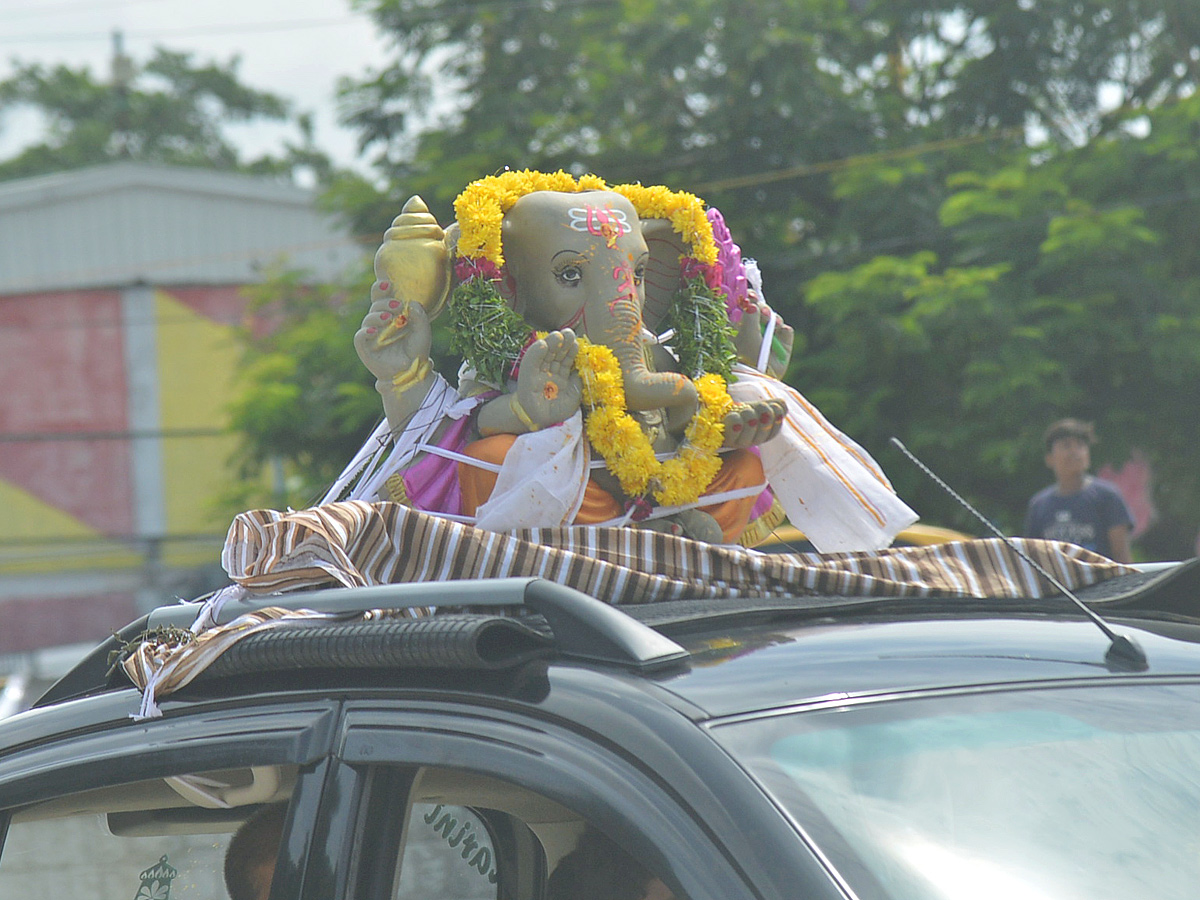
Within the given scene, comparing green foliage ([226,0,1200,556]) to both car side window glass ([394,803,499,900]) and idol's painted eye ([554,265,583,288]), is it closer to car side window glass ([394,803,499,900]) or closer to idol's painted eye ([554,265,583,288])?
idol's painted eye ([554,265,583,288])

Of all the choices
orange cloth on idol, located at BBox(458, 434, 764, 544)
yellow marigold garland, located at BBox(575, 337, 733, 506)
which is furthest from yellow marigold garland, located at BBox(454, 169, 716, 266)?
orange cloth on idol, located at BBox(458, 434, 764, 544)

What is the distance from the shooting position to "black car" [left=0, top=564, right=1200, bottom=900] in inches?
52.6

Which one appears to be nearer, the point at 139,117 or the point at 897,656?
the point at 897,656

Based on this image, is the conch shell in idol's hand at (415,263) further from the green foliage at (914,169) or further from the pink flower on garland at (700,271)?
the green foliage at (914,169)

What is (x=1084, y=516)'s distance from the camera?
23.7ft

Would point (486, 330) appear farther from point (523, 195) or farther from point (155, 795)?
point (155, 795)

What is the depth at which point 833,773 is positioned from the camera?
1375mm

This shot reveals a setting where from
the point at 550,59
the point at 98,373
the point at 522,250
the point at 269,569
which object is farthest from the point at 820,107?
the point at 98,373

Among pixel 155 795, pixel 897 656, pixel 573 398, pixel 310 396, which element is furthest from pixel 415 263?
pixel 310 396

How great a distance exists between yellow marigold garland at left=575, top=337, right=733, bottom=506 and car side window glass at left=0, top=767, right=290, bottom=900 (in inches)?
43.2

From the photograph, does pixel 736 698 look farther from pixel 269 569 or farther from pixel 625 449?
pixel 625 449

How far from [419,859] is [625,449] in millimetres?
1130

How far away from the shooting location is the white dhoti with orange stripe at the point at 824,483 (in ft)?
8.98

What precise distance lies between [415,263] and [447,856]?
1302mm
